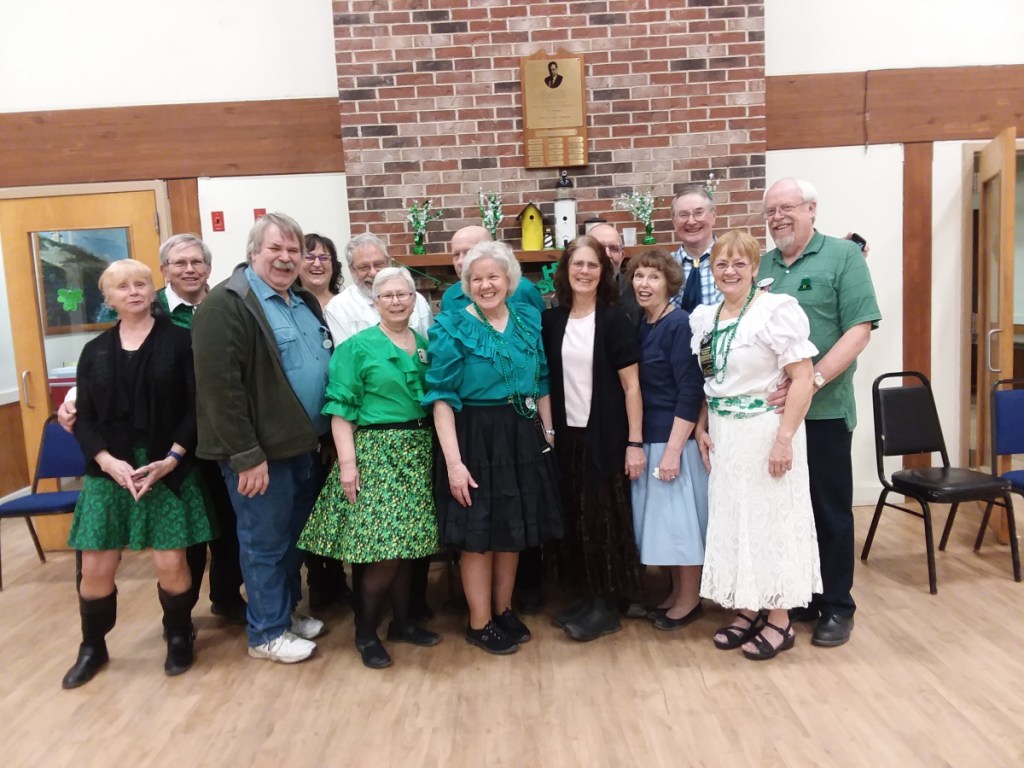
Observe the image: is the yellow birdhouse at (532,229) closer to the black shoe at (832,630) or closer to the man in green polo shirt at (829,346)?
the man in green polo shirt at (829,346)

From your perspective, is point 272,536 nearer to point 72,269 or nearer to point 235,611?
point 235,611

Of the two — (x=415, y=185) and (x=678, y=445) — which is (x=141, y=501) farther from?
(x=415, y=185)

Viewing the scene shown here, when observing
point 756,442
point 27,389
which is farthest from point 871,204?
point 27,389

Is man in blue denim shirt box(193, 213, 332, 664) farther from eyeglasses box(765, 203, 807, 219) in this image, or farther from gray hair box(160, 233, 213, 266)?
eyeglasses box(765, 203, 807, 219)

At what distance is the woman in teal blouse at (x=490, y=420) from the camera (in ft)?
8.04

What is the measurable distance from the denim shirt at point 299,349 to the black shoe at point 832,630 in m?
1.94

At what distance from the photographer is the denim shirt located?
8.23 feet

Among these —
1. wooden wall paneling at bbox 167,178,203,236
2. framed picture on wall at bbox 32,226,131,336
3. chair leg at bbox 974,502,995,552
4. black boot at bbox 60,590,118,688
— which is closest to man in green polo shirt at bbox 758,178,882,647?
chair leg at bbox 974,502,995,552

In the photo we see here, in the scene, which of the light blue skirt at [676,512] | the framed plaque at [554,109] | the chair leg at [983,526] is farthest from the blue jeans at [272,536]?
the chair leg at [983,526]

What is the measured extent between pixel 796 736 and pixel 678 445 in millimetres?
965

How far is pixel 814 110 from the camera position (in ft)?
13.6

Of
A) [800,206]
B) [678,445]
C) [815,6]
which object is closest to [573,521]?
[678,445]

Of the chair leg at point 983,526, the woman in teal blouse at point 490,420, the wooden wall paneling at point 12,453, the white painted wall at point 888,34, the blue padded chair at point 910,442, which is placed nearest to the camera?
the woman in teal blouse at point 490,420

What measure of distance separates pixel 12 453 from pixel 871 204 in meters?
5.86
